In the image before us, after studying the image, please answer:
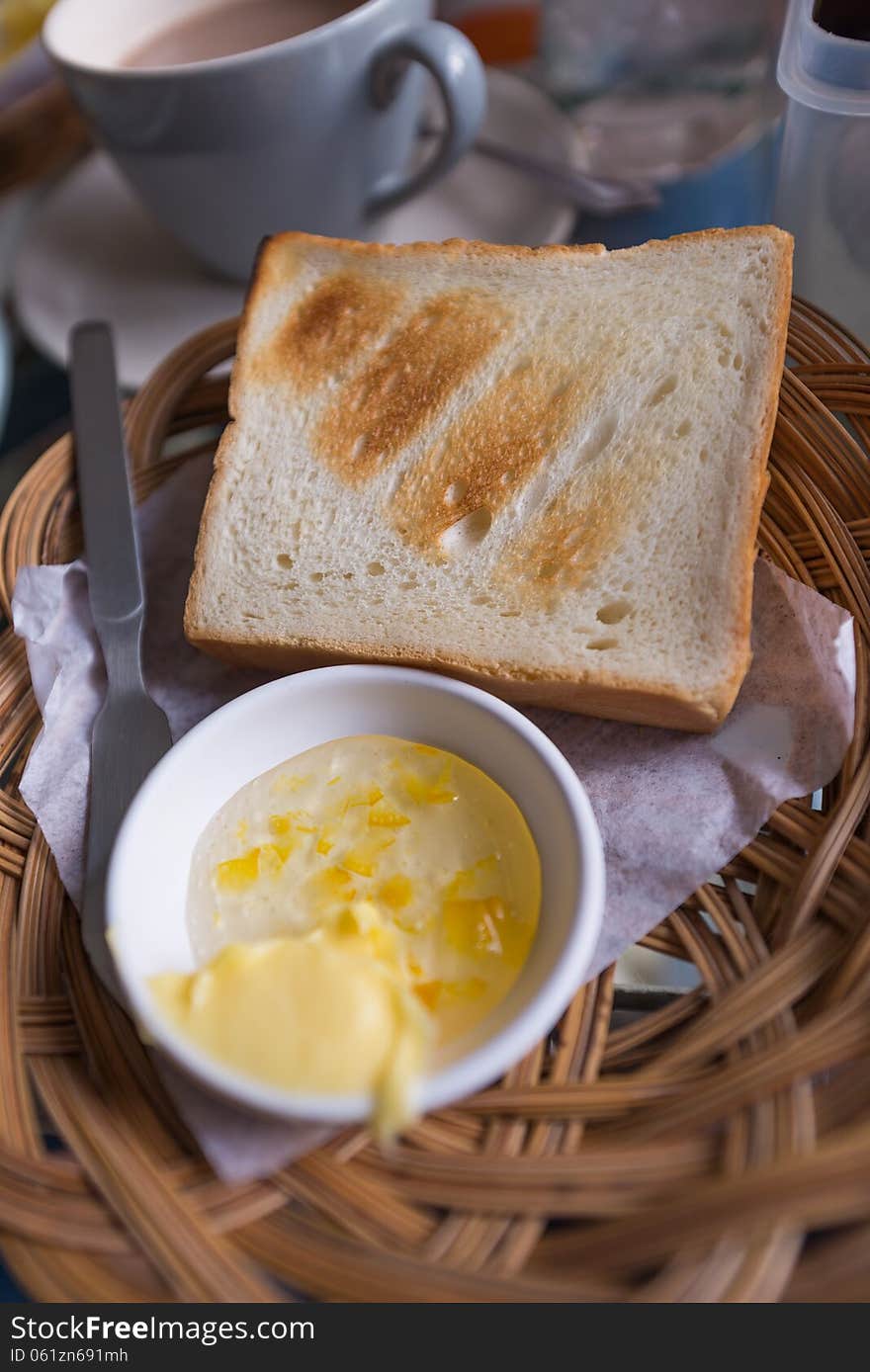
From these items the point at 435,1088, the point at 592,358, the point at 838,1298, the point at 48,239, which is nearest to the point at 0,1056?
the point at 435,1088

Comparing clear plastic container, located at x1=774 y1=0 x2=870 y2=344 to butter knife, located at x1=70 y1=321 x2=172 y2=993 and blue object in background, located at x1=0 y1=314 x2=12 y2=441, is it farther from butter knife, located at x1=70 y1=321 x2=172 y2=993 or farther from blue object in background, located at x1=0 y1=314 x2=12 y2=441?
blue object in background, located at x1=0 y1=314 x2=12 y2=441

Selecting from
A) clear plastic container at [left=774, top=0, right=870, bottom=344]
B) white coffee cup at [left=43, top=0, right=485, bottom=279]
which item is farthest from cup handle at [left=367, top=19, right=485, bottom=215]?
clear plastic container at [left=774, top=0, right=870, bottom=344]

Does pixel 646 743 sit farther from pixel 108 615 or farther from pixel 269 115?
pixel 269 115

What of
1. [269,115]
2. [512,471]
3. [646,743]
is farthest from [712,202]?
[646,743]

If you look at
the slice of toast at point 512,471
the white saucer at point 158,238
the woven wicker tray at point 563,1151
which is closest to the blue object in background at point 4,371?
the white saucer at point 158,238

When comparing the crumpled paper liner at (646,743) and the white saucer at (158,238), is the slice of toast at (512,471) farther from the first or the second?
the white saucer at (158,238)
